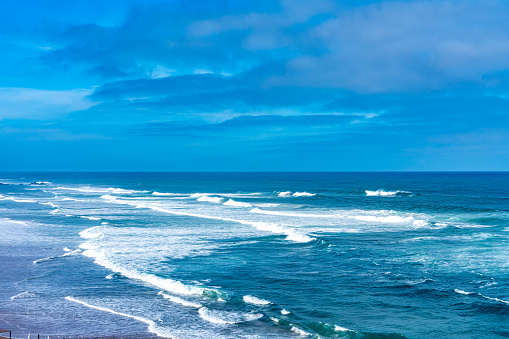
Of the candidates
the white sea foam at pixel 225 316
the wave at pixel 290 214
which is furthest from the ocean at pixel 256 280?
the wave at pixel 290 214

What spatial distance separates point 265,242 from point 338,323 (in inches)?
553

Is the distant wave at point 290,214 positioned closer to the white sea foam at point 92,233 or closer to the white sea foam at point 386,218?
the white sea foam at point 386,218

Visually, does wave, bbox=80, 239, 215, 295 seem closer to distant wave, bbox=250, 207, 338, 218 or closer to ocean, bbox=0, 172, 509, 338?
ocean, bbox=0, 172, 509, 338

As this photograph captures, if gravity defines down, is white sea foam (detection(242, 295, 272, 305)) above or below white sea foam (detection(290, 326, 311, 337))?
above

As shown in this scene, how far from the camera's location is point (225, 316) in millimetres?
14195

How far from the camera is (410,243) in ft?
87.1

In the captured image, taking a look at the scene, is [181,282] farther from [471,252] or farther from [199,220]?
[199,220]

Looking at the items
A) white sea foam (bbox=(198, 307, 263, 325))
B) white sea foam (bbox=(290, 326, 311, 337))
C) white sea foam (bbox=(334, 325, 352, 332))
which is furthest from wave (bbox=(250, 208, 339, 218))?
white sea foam (bbox=(290, 326, 311, 337))

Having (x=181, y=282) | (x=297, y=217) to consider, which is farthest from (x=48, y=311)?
(x=297, y=217)

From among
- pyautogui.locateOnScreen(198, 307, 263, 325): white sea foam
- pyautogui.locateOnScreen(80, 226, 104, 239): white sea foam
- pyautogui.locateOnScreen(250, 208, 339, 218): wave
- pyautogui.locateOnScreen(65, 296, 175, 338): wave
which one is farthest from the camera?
pyautogui.locateOnScreen(250, 208, 339, 218): wave

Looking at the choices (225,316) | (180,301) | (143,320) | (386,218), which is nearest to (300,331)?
(225,316)

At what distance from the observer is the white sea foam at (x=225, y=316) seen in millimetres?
13773

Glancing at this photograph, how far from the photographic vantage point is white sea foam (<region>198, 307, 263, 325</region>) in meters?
13.8

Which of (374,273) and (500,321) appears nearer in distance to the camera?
(500,321)
